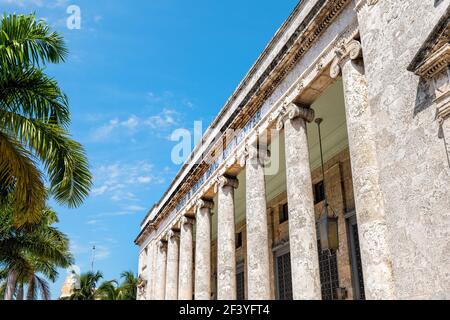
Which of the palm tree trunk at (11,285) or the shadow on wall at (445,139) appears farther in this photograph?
the palm tree trunk at (11,285)

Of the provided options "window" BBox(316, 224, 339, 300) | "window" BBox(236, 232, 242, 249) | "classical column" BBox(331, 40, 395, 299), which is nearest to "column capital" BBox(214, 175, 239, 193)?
"window" BBox(316, 224, 339, 300)

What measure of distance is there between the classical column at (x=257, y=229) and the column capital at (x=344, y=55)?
4.16m

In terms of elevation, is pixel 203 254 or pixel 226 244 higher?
pixel 203 254

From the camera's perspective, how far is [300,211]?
34.1 ft

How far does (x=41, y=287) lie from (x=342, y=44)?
25.8 metres

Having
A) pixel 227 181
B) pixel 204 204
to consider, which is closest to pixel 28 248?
pixel 204 204

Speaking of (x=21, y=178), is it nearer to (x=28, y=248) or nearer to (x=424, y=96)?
(x=424, y=96)

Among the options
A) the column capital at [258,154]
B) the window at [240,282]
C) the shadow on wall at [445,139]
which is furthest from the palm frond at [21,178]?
the window at [240,282]

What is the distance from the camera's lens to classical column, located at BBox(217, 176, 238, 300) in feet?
46.0

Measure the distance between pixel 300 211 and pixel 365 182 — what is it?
2.62 m

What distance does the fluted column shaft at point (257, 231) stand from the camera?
1186cm

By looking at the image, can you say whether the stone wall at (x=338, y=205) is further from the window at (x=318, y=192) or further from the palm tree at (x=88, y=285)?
the palm tree at (x=88, y=285)

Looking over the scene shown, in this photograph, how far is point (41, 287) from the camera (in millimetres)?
28078

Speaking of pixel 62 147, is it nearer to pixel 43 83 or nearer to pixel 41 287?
pixel 43 83
